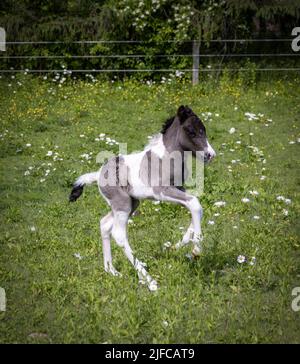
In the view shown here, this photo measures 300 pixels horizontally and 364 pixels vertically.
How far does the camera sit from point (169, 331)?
520cm

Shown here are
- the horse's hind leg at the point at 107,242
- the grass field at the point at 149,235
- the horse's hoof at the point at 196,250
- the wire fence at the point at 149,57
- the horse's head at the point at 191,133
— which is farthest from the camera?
the wire fence at the point at 149,57

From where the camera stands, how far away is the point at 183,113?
666cm

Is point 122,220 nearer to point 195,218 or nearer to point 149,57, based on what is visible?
point 195,218

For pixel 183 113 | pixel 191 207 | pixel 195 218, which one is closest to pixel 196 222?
pixel 195 218

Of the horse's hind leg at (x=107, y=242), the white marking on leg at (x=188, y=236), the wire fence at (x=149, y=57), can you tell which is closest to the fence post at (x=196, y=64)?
the wire fence at (x=149, y=57)

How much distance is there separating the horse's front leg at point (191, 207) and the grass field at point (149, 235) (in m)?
0.29

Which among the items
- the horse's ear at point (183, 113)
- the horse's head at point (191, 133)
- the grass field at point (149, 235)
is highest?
the horse's ear at point (183, 113)

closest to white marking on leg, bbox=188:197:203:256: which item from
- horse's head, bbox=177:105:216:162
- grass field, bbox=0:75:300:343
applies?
grass field, bbox=0:75:300:343

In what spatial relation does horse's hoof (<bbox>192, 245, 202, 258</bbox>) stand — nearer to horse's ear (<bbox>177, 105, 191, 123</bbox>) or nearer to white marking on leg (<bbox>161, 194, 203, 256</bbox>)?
white marking on leg (<bbox>161, 194, 203, 256</bbox>)

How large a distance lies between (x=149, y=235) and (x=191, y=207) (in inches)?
64.5

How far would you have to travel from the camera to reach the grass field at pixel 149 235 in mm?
5426

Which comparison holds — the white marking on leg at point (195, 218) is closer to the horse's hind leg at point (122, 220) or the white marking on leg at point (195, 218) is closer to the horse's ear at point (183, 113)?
the horse's hind leg at point (122, 220)
